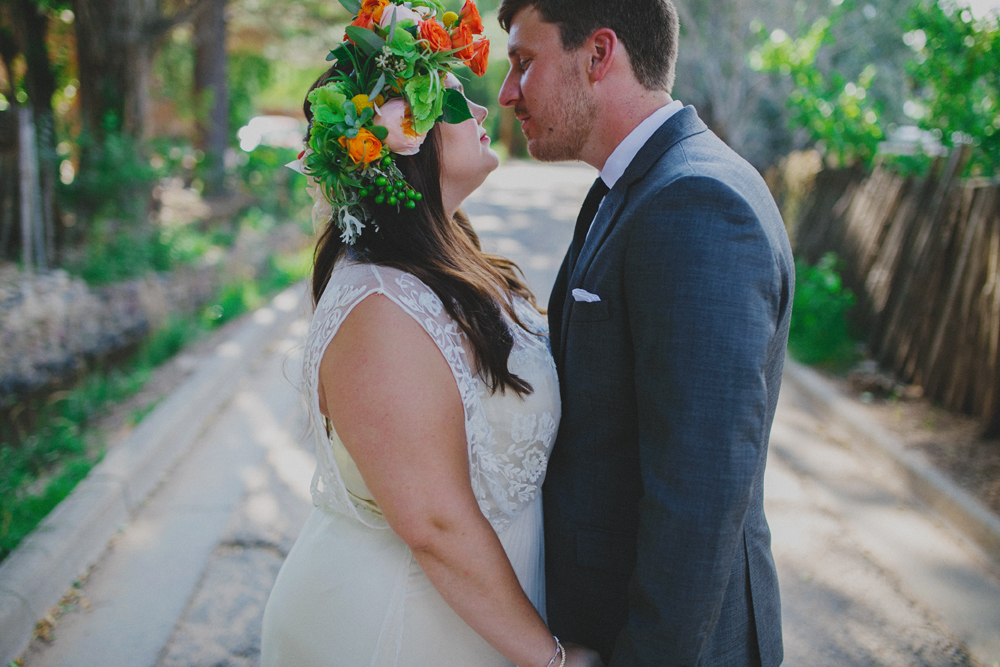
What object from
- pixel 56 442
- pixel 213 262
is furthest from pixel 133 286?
pixel 56 442

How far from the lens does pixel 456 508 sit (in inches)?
54.2

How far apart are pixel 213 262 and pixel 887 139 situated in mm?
7641

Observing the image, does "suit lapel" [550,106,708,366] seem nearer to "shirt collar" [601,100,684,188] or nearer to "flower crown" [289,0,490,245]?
"shirt collar" [601,100,684,188]

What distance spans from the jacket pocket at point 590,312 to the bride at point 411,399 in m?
0.20

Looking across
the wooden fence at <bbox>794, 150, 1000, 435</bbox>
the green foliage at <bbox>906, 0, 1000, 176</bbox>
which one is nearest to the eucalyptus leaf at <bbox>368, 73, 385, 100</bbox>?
the wooden fence at <bbox>794, 150, 1000, 435</bbox>

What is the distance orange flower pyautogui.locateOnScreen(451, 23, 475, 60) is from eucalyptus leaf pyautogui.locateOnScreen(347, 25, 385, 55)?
0.20 metres

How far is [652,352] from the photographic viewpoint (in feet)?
4.15

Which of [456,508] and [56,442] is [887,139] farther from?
[56,442]

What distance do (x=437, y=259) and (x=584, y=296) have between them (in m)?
0.41

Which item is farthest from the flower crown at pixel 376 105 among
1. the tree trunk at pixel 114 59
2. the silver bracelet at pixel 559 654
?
the tree trunk at pixel 114 59

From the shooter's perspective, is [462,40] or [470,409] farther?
[462,40]

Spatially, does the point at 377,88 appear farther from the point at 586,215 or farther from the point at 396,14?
the point at 586,215

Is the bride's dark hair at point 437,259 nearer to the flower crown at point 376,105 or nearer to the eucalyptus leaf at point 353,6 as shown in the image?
the flower crown at point 376,105

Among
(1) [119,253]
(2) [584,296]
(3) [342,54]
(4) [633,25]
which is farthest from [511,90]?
(1) [119,253]
